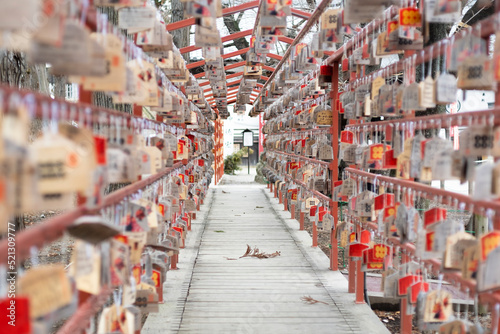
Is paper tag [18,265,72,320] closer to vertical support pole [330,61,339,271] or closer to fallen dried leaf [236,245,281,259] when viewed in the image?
vertical support pole [330,61,339,271]

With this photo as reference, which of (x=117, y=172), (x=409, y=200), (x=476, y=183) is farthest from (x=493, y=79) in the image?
(x=117, y=172)

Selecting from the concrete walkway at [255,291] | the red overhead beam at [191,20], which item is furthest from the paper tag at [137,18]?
the concrete walkway at [255,291]

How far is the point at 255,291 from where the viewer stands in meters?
3.41

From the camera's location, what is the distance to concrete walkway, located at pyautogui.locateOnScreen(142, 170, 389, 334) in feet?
9.24

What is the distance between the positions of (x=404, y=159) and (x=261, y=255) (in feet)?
8.09

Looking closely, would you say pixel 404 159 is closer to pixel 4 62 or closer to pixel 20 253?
pixel 20 253

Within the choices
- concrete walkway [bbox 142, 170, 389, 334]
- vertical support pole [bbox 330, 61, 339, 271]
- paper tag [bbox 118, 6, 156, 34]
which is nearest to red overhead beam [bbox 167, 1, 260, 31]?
vertical support pole [bbox 330, 61, 339, 271]

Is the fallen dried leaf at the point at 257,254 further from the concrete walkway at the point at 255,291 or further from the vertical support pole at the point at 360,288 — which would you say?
the vertical support pole at the point at 360,288

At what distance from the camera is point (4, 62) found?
3.02 m

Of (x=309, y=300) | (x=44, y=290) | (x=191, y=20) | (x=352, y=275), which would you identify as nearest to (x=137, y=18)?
(x=44, y=290)

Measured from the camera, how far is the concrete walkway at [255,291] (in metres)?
2.82

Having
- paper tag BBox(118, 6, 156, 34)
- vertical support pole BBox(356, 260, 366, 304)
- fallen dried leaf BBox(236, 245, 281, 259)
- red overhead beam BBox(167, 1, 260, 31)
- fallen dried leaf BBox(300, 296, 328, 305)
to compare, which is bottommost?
fallen dried leaf BBox(300, 296, 328, 305)

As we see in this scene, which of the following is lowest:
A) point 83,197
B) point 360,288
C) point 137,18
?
point 360,288

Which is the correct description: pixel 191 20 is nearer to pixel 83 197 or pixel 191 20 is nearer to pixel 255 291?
pixel 255 291
